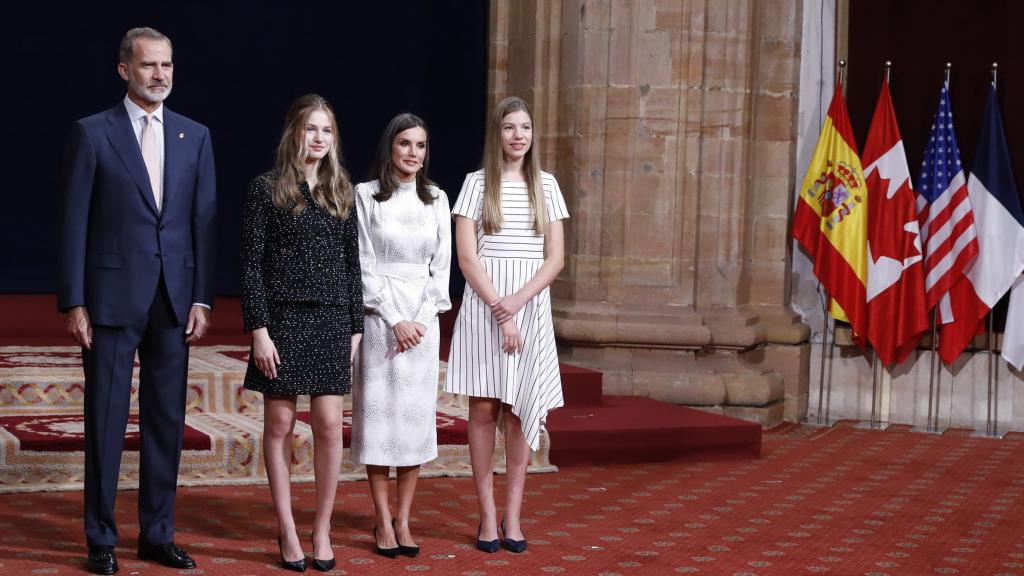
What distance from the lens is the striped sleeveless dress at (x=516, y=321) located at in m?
4.82

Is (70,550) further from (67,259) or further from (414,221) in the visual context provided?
(414,221)

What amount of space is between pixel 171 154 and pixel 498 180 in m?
1.10

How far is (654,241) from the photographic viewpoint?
336 inches

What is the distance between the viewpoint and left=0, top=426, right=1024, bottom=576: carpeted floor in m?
4.69

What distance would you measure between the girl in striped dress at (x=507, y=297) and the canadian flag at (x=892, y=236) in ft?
14.2

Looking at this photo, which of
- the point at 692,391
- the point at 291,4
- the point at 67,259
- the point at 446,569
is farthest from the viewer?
the point at 291,4

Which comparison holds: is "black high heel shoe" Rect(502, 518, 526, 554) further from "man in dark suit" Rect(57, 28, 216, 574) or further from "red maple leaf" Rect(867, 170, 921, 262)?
"red maple leaf" Rect(867, 170, 921, 262)

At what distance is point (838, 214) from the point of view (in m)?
8.75

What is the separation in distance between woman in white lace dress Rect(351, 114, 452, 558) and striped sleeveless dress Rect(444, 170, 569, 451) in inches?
7.2

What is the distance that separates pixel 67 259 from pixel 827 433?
17.9ft

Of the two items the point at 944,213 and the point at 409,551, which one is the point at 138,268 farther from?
the point at 944,213

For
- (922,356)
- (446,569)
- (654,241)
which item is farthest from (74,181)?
(922,356)

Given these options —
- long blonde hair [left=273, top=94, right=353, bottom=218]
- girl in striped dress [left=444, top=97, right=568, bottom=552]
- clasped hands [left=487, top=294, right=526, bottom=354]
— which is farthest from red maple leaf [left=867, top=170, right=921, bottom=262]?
long blonde hair [left=273, top=94, right=353, bottom=218]

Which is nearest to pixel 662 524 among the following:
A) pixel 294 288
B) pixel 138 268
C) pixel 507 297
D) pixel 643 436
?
pixel 507 297
